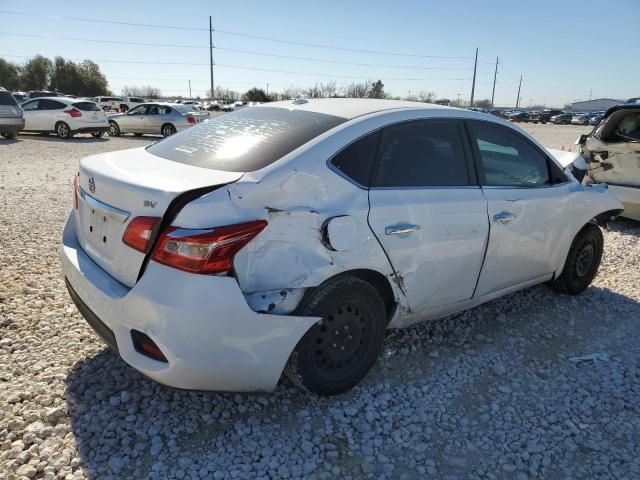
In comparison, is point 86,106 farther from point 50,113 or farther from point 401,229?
point 401,229

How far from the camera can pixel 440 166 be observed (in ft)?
10.1

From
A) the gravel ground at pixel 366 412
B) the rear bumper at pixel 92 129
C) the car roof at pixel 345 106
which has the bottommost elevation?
the gravel ground at pixel 366 412

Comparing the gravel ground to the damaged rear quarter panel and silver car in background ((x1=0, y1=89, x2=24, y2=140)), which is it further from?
silver car in background ((x1=0, y1=89, x2=24, y2=140))

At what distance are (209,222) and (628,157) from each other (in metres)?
6.42

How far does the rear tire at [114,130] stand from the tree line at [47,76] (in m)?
56.4

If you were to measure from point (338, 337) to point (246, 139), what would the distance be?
1.25 m

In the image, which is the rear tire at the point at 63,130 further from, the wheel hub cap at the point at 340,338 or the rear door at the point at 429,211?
the wheel hub cap at the point at 340,338

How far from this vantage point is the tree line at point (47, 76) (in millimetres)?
67000

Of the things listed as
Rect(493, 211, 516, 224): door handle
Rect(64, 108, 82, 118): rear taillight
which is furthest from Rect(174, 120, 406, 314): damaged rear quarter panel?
Rect(64, 108, 82, 118): rear taillight

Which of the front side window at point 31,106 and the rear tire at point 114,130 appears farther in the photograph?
the rear tire at point 114,130

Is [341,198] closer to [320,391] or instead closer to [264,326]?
[264,326]

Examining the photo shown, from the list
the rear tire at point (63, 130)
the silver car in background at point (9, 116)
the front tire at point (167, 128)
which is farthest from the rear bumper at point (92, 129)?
the front tire at point (167, 128)

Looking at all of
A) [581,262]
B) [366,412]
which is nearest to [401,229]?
[366,412]

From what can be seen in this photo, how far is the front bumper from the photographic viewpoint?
83.3 inches
